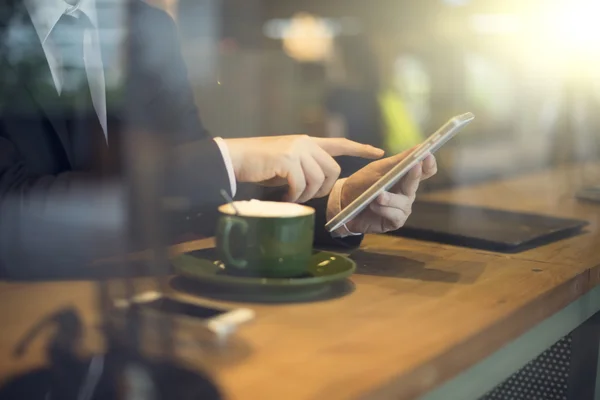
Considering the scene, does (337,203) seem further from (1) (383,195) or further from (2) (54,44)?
(2) (54,44)

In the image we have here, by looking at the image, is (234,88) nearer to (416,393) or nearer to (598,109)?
(416,393)

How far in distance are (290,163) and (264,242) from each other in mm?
228

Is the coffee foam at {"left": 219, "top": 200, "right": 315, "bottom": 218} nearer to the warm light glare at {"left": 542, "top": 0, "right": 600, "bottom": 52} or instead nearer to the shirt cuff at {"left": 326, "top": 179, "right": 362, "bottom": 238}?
the shirt cuff at {"left": 326, "top": 179, "right": 362, "bottom": 238}

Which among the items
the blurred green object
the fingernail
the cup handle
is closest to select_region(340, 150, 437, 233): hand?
the fingernail

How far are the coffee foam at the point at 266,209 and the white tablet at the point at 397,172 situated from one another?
0.12 metres

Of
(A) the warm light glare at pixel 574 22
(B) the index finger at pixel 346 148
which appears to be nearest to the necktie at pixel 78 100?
(B) the index finger at pixel 346 148

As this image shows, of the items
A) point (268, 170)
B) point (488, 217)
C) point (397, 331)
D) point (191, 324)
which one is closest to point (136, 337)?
point (191, 324)

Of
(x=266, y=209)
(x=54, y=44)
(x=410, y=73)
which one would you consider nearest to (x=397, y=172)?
(x=266, y=209)

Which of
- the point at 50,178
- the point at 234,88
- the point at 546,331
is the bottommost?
the point at 546,331

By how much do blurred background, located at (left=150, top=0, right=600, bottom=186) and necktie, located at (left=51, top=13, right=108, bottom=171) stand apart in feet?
0.43

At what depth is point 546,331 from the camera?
29.1 inches

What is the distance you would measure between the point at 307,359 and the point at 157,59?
19.6 inches

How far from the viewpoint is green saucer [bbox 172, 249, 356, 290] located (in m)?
0.63

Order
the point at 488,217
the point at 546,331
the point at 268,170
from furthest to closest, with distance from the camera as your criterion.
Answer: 1. the point at 488,217
2. the point at 268,170
3. the point at 546,331
